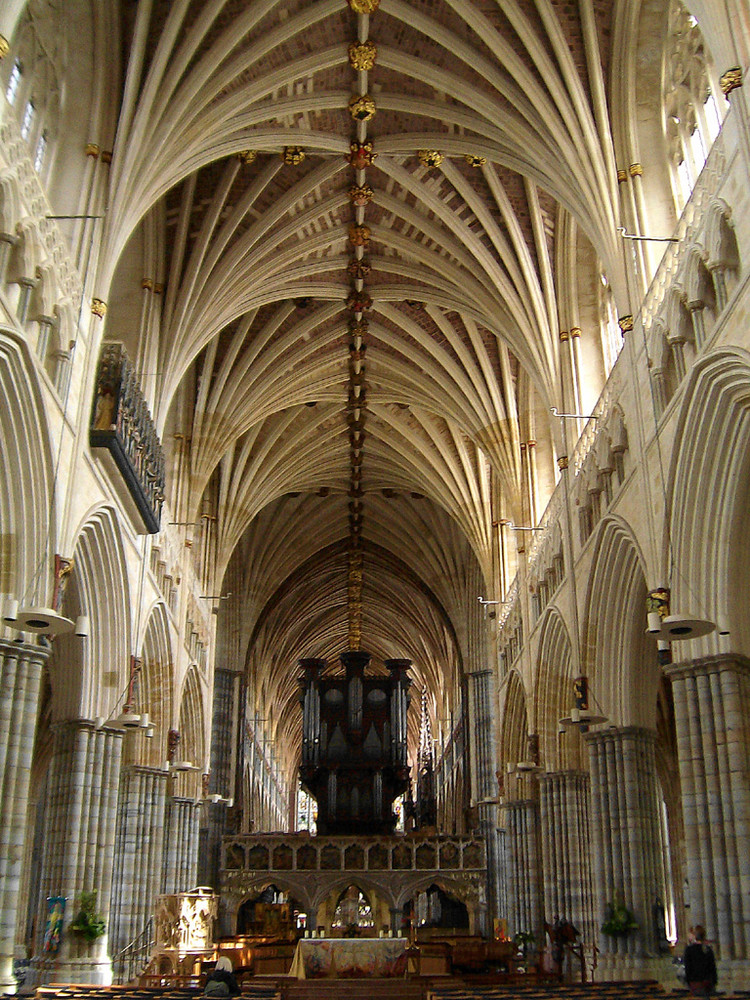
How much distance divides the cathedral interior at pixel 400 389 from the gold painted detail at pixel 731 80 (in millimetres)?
33

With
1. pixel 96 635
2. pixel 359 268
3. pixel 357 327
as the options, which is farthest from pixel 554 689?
pixel 359 268

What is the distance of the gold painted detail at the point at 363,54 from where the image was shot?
19031 mm

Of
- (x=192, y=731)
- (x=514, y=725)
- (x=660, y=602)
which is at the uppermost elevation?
(x=514, y=725)

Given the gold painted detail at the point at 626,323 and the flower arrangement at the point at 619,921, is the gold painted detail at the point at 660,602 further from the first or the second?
the flower arrangement at the point at 619,921

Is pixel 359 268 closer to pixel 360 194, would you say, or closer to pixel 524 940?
pixel 360 194

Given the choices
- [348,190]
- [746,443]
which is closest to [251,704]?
[348,190]

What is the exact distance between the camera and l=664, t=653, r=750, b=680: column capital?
531 inches

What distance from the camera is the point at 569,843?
73.0 feet

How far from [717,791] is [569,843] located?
972cm

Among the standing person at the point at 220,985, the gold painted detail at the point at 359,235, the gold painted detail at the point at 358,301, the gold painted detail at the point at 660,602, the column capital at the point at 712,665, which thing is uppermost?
the gold painted detail at the point at 359,235

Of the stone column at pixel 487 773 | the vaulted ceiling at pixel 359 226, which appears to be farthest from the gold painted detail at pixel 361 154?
the stone column at pixel 487 773

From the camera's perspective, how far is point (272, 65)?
19.2 m

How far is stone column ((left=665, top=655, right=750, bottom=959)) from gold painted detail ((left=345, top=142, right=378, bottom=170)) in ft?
42.1

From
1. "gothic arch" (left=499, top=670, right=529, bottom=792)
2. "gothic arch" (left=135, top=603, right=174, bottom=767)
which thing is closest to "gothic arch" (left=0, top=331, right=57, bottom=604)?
"gothic arch" (left=135, top=603, right=174, bottom=767)
